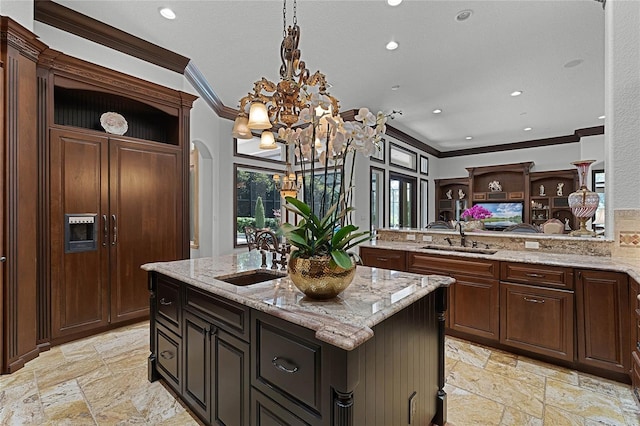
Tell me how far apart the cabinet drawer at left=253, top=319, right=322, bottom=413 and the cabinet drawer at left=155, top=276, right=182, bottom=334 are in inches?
32.3

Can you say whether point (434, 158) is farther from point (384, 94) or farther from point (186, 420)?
point (186, 420)

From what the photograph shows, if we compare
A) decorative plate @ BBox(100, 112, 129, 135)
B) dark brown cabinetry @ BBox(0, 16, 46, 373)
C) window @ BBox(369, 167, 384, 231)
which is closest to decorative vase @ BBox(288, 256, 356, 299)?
dark brown cabinetry @ BBox(0, 16, 46, 373)

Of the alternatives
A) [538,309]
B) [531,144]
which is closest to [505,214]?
[531,144]

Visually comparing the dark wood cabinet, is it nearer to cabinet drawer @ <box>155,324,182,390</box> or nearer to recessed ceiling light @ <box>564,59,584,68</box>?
cabinet drawer @ <box>155,324,182,390</box>

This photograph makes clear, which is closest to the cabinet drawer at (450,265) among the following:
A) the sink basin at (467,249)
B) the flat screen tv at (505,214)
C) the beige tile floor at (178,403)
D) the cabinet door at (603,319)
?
the sink basin at (467,249)

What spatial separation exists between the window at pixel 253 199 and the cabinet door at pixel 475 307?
134 inches

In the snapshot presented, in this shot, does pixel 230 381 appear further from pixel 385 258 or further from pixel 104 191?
pixel 104 191

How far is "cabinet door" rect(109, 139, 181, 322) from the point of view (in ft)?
10.6

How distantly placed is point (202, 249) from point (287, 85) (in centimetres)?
397

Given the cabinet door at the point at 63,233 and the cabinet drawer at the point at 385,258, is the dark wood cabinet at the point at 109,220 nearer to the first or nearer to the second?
the cabinet door at the point at 63,233

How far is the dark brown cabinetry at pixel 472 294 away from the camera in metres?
2.86

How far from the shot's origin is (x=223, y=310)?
1.58 metres

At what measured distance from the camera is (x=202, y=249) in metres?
5.39

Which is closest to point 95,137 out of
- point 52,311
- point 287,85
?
point 52,311
